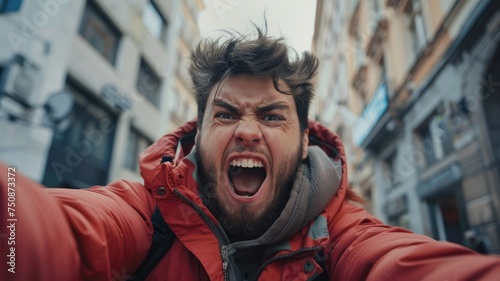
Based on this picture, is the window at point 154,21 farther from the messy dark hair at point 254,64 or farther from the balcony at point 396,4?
the messy dark hair at point 254,64

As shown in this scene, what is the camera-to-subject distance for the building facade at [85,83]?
19.8ft

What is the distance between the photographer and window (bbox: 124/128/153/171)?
10633 millimetres

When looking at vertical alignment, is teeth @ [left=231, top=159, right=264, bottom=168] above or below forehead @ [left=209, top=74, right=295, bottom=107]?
below

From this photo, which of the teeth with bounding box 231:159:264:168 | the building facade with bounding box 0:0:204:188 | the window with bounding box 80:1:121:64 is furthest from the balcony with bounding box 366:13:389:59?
the teeth with bounding box 231:159:264:168

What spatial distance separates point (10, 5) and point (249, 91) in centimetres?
696

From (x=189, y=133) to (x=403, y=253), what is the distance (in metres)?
1.49

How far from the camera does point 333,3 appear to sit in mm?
17672

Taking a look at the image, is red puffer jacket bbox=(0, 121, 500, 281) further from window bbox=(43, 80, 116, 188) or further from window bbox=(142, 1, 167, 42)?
window bbox=(142, 1, 167, 42)

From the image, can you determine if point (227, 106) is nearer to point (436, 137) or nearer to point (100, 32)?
point (436, 137)

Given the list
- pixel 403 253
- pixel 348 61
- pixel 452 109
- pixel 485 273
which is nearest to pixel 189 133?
pixel 403 253

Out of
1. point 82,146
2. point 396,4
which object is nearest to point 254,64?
point 82,146

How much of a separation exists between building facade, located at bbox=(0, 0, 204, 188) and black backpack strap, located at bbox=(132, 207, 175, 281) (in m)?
1.65

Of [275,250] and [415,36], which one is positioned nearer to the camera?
[275,250]

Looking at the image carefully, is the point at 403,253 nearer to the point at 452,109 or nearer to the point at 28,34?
the point at 452,109
